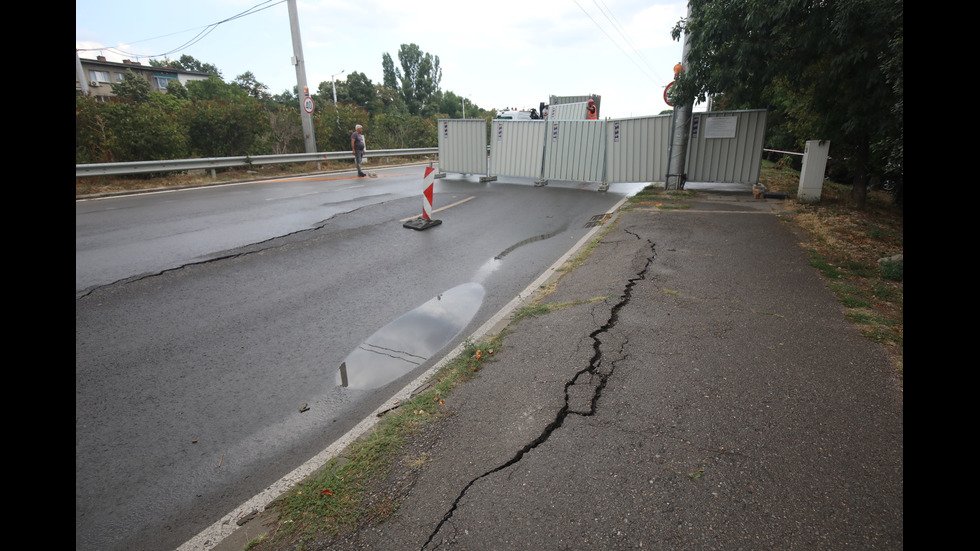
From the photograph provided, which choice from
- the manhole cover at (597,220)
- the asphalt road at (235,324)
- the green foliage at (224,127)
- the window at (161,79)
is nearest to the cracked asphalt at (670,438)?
the asphalt road at (235,324)

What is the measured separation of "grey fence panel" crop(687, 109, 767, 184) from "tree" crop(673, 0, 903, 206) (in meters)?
0.80

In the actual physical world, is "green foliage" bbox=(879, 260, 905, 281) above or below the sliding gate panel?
below

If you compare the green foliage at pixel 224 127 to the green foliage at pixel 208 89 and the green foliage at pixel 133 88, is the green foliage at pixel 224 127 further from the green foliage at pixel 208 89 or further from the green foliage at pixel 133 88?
the green foliage at pixel 208 89

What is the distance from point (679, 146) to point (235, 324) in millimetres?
12019

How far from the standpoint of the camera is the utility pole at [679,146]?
40.8ft

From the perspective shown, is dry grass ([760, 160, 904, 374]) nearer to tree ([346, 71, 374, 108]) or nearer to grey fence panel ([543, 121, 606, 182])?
grey fence panel ([543, 121, 606, 182])

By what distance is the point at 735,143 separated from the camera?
495 inches

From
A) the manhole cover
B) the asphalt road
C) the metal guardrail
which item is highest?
the metal guardrail

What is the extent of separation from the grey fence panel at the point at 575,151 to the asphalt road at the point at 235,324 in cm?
409

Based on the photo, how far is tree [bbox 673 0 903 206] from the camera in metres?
7.30

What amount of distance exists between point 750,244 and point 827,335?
3.41 meters

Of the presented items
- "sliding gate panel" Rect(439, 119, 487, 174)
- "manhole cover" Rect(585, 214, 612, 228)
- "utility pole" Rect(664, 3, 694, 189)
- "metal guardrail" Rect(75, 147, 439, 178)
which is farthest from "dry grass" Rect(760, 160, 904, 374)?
"metal guardrail" Rect(75, 147, 439, 178)

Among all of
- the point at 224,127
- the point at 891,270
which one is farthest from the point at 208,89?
the point at 891,270
